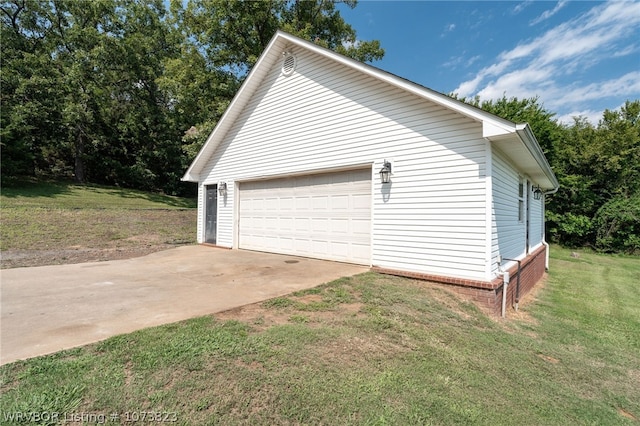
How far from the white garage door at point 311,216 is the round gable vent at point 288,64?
9.63 feet

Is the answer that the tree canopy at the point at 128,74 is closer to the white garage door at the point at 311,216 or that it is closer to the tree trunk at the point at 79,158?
the tree trunk at the point at 79,158

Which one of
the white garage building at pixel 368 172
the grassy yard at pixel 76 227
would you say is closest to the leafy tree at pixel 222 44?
the grassy yard at pixel 76 227

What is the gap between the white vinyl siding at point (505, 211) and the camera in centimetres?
542

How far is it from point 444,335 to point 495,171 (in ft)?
11.1

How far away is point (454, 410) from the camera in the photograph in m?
2.33

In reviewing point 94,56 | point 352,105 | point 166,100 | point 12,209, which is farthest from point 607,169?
point 94,56

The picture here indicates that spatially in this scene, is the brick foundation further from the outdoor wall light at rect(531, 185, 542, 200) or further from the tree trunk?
the tree trunk

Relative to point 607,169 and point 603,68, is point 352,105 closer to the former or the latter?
point 603,68

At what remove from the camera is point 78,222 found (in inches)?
462

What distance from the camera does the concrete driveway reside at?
3117mm

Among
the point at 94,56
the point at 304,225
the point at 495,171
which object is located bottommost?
the point at 304,225

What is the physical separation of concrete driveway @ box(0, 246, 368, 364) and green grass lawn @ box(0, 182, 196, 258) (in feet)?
10.8

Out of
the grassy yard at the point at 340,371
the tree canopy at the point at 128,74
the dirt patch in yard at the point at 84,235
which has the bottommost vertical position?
the grassy yard at the point at 340,371

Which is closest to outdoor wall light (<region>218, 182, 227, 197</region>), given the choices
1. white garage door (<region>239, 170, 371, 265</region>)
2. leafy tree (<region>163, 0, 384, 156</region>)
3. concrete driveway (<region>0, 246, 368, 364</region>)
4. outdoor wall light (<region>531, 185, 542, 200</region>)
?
white garage door (<region>239, 170, 371, 265</region>)
